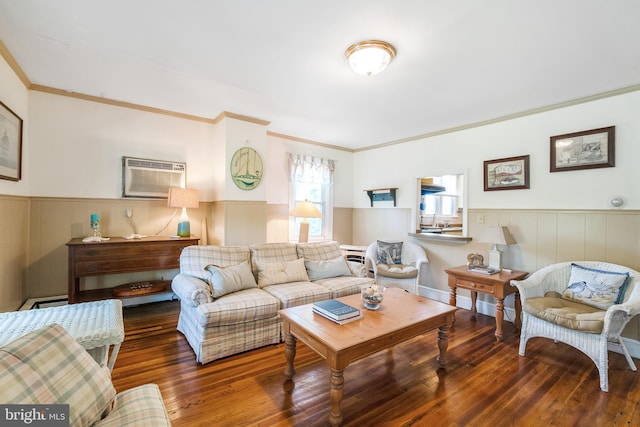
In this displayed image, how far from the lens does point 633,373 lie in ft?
7.66

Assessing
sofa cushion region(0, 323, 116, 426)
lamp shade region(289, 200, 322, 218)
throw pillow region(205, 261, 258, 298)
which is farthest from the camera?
lamp shade region(289, 200, 322, 218)

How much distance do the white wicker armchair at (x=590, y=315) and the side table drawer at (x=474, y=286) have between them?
0.35 metres

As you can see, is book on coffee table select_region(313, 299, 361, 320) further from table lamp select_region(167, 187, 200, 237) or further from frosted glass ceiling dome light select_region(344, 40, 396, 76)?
table lamp select_region(167, 187, 200, 237)

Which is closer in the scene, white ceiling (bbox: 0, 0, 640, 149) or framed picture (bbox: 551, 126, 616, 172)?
white ceiling (bbox: 0, 0, 640, 149)

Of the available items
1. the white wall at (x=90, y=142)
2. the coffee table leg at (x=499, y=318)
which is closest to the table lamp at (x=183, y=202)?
the white wall at (x=90, y=142)

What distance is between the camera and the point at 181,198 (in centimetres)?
350

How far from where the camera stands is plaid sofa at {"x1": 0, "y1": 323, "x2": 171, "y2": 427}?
92 centimetres

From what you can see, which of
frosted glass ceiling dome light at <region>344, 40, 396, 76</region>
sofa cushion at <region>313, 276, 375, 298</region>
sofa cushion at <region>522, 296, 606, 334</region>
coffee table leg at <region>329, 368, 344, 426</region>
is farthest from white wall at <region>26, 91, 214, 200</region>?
sofa cushion at <region>522, 296, 606, 334</region>

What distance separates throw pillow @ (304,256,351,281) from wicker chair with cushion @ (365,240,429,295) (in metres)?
0.61

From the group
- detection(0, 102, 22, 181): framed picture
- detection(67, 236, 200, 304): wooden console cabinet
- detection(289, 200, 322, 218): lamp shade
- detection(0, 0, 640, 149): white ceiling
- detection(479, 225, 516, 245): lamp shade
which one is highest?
detection(0, 0, 640, 149): white ceiling

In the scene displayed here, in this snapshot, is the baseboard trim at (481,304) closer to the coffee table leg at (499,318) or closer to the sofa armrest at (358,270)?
the coffee table leg at (499,318)

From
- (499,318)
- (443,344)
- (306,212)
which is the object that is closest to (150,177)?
(306,212)

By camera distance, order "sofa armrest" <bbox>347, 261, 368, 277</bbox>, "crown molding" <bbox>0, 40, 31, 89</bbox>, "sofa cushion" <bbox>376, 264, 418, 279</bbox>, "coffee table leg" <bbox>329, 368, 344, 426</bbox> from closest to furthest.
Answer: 1. "coffee table leg" <bbox>329, 368, 344, 426</bbox>
2. "crown molding" <bbox>0, 40, 31, 89</bbox>
3. "sofa armrest" <bbox>347, 261, 368, 277</bbox>
4. "sofa cushion" <bbox>376, 264, 418, 279</bbox>

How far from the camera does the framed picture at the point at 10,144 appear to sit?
2371mm
